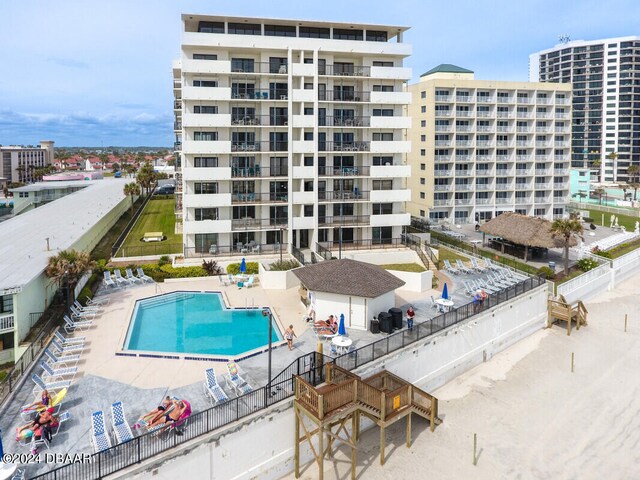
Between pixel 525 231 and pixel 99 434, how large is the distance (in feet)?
130

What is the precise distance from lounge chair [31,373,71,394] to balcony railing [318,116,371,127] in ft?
Answer: 99.2

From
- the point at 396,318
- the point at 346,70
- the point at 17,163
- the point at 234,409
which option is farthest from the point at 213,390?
the point at 17,163

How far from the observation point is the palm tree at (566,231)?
132 feet

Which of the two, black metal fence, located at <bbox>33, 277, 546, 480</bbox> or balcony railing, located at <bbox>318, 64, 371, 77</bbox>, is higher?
balcony railing, located at <bbox>318, 64, 371, 77</bbox>

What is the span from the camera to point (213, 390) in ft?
60.4

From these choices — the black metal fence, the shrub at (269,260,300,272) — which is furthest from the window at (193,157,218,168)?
the black metal fence

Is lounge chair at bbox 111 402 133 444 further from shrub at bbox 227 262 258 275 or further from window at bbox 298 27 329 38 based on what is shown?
window at bbox 298 27 329 38

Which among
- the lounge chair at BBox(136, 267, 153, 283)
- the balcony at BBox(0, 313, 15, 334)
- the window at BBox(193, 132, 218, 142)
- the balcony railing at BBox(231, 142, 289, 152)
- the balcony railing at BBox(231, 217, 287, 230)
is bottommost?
the balcony at BBox(0, 313, 15, 334)

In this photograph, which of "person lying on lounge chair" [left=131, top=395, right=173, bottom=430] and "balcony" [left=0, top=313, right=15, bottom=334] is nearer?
"person lying on lounge chair" [left=131, top=395, right=173, bottom=430]

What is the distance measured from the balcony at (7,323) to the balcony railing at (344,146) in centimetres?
2716

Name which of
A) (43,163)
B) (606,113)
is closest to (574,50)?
(606,113)

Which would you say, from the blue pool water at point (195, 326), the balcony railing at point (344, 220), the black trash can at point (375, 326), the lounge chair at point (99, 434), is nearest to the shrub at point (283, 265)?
the blue pool water at point (195, 326)

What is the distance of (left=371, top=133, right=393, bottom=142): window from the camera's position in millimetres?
44969

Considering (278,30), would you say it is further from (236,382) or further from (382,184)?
(236,382)
